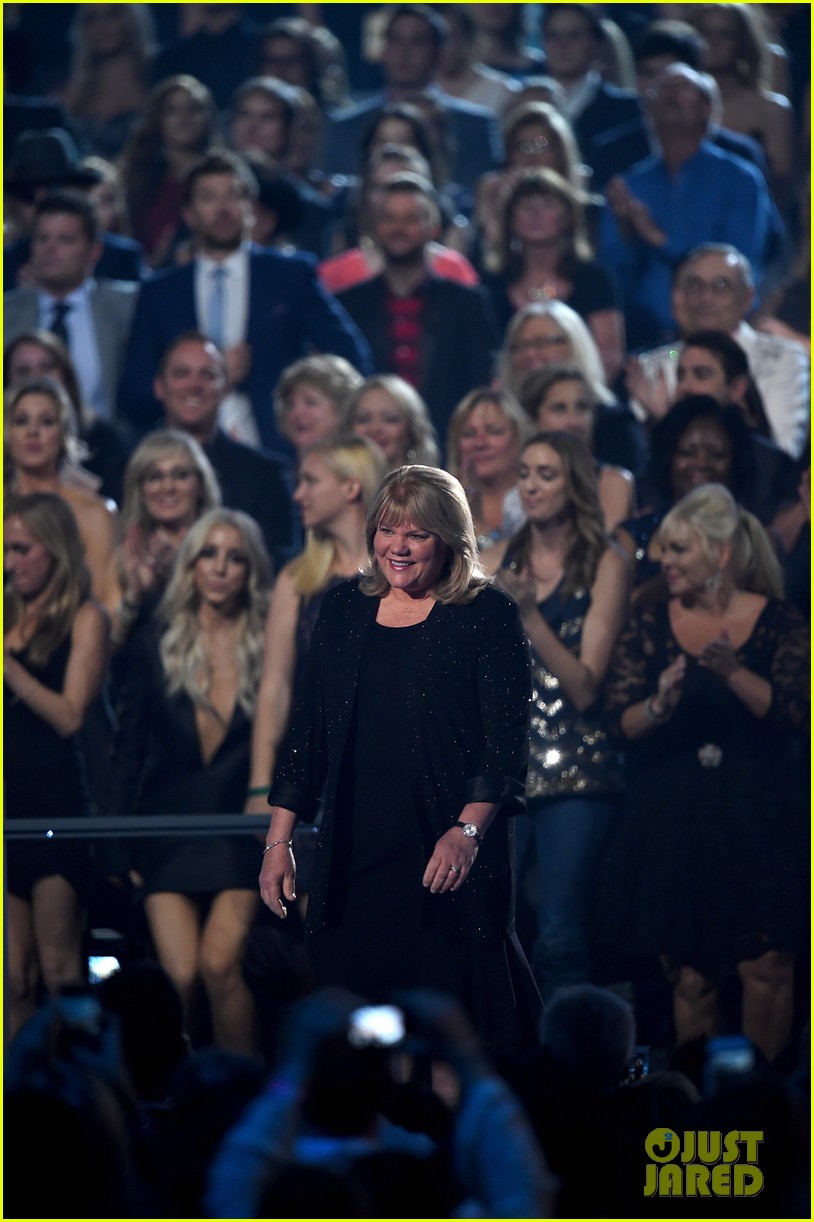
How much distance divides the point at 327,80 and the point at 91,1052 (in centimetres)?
768

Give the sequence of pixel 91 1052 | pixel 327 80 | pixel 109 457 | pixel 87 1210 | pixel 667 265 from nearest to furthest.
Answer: pixel 87 1210 < pixel 91 1052 < pixel 109 457 < pixel 667 265 < pixel 327 80

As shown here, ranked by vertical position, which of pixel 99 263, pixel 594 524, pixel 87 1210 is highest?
pixel 99 263

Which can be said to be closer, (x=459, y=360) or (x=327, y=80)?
(x=459, y=360)

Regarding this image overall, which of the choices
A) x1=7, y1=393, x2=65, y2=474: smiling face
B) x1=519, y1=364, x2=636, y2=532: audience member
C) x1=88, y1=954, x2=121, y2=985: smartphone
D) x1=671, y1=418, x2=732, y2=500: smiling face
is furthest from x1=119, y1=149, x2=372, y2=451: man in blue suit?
x1=88, y1=954, x2=121, y2=985: smartphone

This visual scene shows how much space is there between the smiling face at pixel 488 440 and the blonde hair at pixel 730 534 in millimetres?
863

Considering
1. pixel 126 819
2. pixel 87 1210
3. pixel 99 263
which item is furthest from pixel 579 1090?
pixel 99 263

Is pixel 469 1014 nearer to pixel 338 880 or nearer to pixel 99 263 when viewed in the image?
pixel 338 880

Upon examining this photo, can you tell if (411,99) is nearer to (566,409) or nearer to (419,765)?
(566,409)

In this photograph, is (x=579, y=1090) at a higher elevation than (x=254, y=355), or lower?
lower

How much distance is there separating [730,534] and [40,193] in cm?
402

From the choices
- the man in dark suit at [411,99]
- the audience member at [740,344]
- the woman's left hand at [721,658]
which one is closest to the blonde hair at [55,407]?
the audience member at [740,344]

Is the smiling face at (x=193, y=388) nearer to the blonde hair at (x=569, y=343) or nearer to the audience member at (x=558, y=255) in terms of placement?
the blonde hair at (x=569, y=343)

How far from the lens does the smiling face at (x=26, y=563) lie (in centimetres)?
709

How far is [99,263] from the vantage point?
30.7 feet
